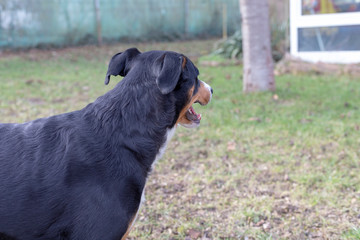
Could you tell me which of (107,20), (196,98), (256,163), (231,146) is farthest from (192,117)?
(107,20)

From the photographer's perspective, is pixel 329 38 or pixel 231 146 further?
pixel 329 38

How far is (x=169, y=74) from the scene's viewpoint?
8.05 feet

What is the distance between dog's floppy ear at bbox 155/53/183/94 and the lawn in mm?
1736

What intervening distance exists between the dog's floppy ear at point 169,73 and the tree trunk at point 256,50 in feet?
18.5

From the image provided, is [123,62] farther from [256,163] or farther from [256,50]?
[256,50]

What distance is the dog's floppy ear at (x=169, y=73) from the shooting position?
2426 millimetres

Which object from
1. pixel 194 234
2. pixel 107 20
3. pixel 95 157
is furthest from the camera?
pixel 107 20

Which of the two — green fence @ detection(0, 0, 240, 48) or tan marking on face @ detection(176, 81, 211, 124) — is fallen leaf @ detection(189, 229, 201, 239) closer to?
tan marking on face @ detection(176, 81, 211, 124)

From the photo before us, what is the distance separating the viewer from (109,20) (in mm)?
16734

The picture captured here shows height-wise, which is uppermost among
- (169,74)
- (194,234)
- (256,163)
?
(169,74)

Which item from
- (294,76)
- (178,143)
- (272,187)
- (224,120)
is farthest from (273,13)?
(272,187)

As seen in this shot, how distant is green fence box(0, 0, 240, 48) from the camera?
14430mm

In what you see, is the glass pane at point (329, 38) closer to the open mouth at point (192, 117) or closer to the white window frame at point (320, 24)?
the white window frame at point (320, 24)

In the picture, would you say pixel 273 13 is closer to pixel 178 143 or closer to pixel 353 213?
pixel 178 143
